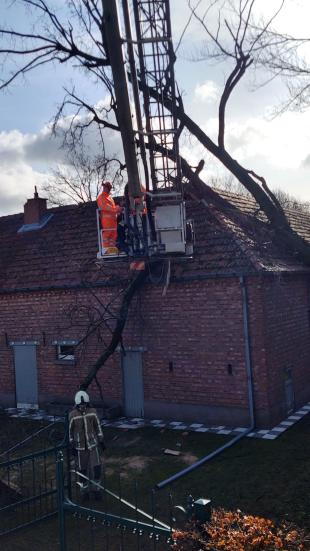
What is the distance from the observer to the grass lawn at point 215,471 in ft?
29.2

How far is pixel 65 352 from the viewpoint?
17.1 m

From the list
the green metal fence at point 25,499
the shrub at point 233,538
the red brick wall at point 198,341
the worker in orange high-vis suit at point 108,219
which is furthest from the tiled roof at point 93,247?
the shrub at point 233,538

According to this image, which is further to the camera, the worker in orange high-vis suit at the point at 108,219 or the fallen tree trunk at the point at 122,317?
the fallen tree trunk at the point at 122,317

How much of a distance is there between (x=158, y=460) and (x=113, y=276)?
6.04 metres

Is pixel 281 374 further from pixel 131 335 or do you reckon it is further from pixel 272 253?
pixel 131 335

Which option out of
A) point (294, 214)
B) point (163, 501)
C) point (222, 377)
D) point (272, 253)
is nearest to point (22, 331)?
point (222, 377)

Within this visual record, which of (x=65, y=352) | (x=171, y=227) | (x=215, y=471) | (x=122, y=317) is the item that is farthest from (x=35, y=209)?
(x=215, y=471)

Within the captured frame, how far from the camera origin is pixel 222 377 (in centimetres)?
1402

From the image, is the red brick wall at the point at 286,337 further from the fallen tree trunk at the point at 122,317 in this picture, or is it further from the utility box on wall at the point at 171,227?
the fallen tree trunk at the point at 122,317

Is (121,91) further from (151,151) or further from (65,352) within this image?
(65,352)

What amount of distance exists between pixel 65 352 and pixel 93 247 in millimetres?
3585

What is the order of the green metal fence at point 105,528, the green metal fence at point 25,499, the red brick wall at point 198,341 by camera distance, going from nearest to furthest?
the green metal fence at point 105,528 → the green metal fence at point 25,499 → the red brick wall at point 198,341

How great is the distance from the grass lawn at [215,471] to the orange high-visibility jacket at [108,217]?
16.7 ft

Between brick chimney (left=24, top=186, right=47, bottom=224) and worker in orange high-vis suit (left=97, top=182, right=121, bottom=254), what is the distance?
28.1ft
